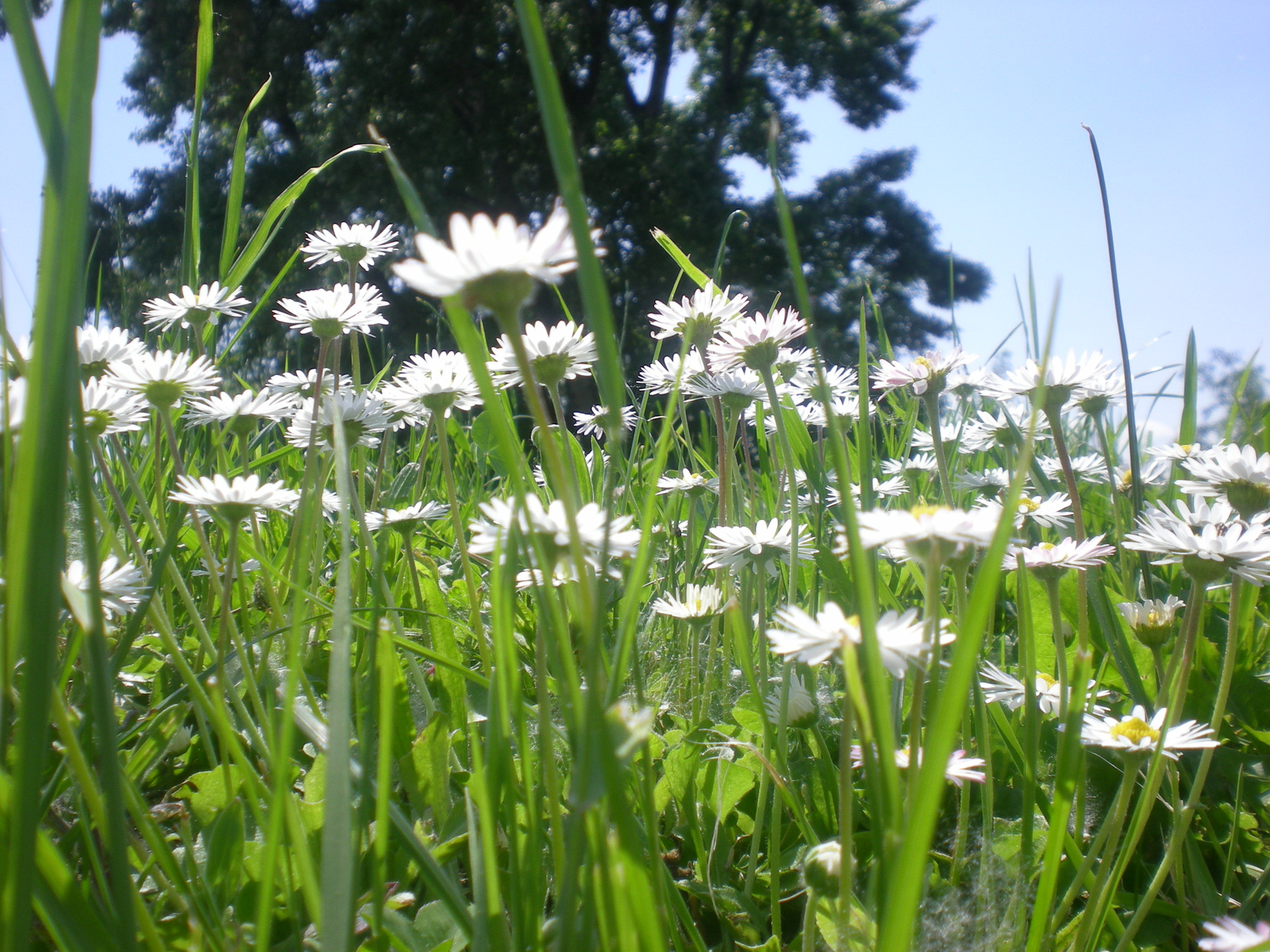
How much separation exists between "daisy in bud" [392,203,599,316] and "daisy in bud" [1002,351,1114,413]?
454 millimetres

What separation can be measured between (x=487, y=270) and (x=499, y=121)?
7.90m

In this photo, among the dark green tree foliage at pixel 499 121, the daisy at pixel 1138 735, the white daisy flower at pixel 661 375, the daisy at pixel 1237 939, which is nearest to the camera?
the daisy at pixel 1237 939

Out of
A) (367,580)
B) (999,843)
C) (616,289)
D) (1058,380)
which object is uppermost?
(616,289)

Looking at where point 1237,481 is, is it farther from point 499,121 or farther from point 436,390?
point 499,121

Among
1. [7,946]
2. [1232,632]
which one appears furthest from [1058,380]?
[7,946]

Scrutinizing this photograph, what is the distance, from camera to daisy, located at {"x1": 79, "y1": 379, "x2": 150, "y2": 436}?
1.38 ft

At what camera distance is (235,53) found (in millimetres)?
7250

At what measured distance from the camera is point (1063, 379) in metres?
0.59

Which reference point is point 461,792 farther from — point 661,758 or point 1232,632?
point 1232,632

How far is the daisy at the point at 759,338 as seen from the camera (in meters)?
0.51

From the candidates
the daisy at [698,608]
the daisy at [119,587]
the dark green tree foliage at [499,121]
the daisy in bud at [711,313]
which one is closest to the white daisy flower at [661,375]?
the daisy in bud at [711,313]

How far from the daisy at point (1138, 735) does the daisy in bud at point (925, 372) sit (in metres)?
0.25

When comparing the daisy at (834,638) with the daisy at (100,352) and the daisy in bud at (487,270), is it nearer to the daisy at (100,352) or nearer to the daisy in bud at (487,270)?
the daisy in bud at (487,270)

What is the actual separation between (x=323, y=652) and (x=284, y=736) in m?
0.40
